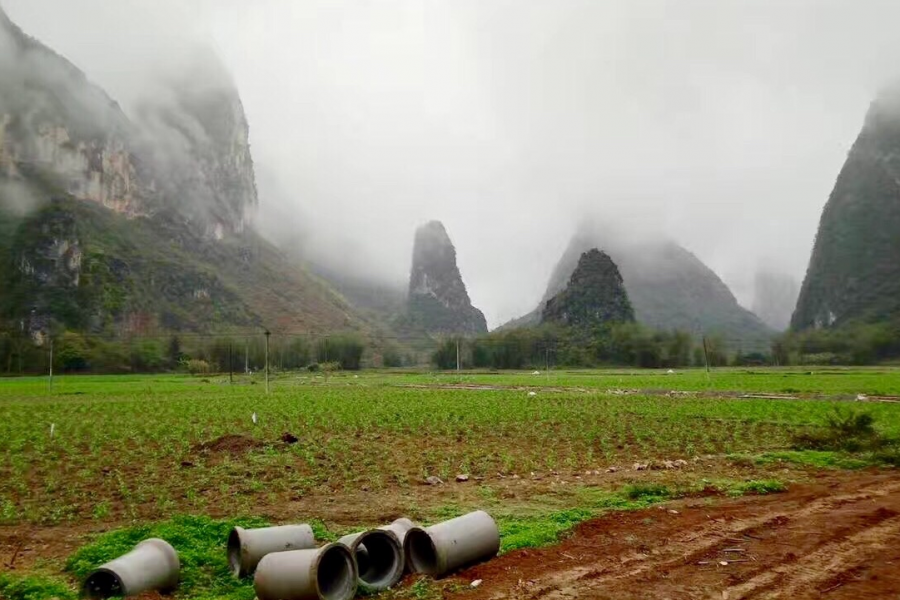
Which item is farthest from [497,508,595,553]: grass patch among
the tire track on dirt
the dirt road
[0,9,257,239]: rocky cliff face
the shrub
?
[0,9,257,239]: rocky cliff face

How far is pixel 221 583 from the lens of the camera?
803 cm

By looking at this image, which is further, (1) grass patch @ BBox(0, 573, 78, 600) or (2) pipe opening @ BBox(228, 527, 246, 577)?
(2) pipe opening @ BBox(228, 527, 246, 577)

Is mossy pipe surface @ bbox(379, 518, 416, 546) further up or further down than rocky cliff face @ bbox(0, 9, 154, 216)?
further down

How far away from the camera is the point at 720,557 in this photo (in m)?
7.93

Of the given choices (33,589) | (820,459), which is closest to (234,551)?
(33,589)

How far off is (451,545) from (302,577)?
199cm

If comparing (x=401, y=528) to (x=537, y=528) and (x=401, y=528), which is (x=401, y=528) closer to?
(x=401, y=528)

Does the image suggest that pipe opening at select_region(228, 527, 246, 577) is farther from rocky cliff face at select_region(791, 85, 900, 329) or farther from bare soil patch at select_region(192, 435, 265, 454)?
rocky cliff face at select_region(791, 85, 900, 329)

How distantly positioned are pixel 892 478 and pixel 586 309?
142546mm


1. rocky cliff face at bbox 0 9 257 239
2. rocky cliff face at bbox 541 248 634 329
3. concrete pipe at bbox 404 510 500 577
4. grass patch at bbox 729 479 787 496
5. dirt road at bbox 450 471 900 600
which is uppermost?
rocky cliff face at bbox 0 9 257 239

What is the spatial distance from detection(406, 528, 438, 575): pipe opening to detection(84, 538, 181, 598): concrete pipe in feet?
9.81

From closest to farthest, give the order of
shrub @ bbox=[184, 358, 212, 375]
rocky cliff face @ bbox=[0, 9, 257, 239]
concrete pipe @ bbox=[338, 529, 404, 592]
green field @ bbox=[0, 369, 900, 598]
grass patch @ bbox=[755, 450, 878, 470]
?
1. concrete pipe @ bbox=[338, 529, 404, 592]
2. green field @ bbox=[0, 369, 900, 598]
3. grass patch @ bbox=[755, 450, 878, 470]
4. shrub @ bbox=[184, 358, 212, 375]
5. rocky cliff face @ bbox=[0, 9, 257, 239]

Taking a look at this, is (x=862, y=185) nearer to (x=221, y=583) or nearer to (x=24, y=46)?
(x=221, y=583)

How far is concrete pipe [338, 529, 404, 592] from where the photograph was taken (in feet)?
24.5
